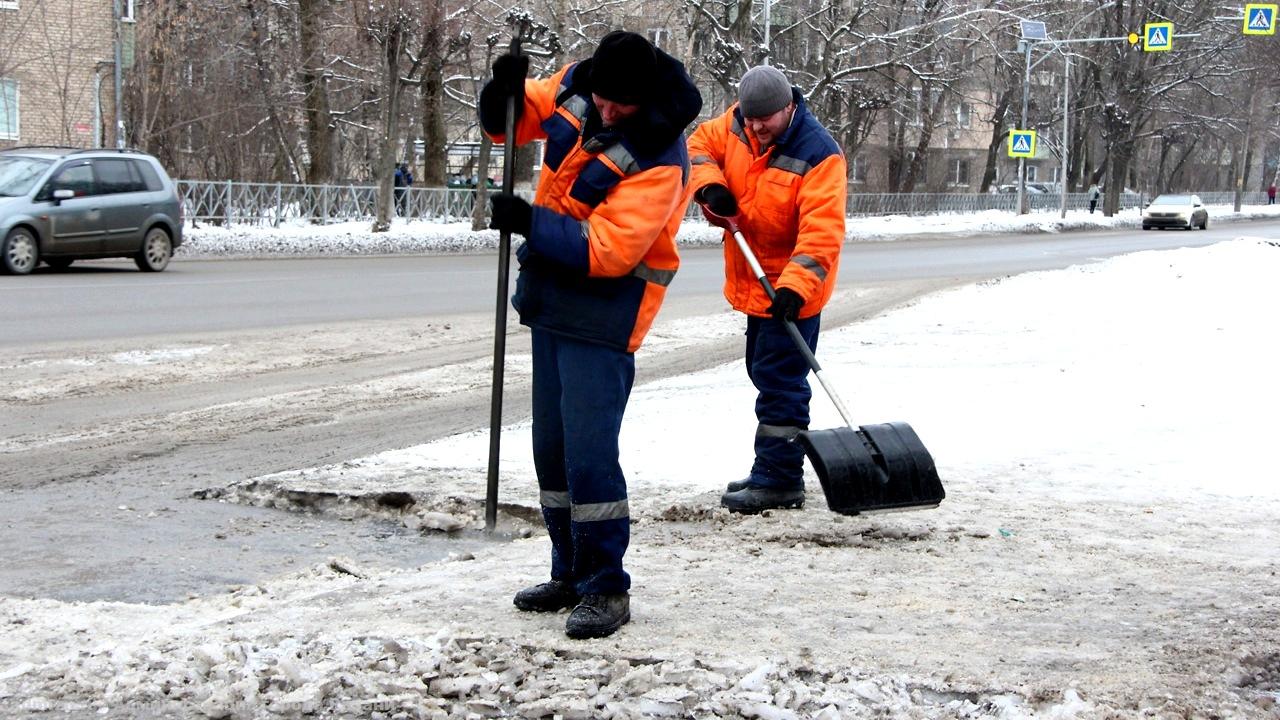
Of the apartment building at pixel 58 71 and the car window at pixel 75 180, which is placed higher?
the apartment building at pixel 58 71

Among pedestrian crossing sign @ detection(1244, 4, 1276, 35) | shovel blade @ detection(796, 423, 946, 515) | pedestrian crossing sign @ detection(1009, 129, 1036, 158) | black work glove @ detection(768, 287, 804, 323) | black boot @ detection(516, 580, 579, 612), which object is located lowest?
black boot @ detection(516, 580, 579, 612)

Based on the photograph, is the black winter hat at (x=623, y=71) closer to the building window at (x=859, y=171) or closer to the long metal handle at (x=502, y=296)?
the long metal handle at (x=502, y=296)

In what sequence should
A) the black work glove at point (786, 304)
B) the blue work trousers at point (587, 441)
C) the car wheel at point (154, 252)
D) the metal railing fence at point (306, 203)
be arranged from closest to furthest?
1. the blue work trousers at point (587, 441)
2. the black work glove at point (786, 304)
3. the car wheel at point (154, 252)
4. the metal railing fence at point (306, 203)

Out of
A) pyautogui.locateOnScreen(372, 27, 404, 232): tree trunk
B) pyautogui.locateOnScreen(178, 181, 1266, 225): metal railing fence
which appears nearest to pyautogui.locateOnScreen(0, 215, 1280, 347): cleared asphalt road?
pyautogui.locateOnScreen(372, 27, 404, 232): tree trunk

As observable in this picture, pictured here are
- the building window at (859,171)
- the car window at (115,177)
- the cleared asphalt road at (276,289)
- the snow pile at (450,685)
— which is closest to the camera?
the snow pile at (450,685)

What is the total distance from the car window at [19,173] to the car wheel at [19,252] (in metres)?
0.57

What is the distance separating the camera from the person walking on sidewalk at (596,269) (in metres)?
4.21

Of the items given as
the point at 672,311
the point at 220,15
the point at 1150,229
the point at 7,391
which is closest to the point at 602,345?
the point at 7,391

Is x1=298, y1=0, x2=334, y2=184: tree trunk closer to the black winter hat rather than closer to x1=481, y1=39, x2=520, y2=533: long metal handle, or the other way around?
x1=481, y1=39, x2=520, y2=533: long metal handle

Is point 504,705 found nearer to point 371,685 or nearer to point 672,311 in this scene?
point 371,685

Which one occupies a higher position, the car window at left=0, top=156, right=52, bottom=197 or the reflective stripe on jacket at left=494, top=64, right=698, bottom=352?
the reflective stripe on jacket at left=494, top=64, right=698, bottom=352

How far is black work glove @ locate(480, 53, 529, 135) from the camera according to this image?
4617 mm

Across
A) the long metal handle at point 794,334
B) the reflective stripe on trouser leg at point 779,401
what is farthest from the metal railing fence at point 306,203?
the long metal handle at point 794,334

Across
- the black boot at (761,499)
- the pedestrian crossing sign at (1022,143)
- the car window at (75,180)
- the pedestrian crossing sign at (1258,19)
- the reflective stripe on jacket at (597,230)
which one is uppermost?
the pedestrian crossing sign at (1258,19)
